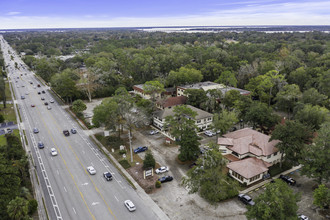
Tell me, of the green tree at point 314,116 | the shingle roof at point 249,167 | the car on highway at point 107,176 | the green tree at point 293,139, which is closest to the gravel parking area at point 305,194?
the shingle roof at point 249,167

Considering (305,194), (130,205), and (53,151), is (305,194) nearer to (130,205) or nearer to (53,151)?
(130,205)

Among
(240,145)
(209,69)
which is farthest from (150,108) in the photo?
(209,69)

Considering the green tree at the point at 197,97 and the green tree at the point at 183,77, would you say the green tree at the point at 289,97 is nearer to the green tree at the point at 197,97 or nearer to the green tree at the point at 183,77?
the green tree at the point at 197,97

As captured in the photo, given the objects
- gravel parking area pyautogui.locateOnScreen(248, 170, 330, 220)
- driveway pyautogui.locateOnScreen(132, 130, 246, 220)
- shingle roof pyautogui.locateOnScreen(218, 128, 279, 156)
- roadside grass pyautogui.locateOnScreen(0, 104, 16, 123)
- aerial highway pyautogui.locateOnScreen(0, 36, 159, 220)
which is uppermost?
shingle roof pyautogui.locateOnScreen(218, 128, 279, 156)

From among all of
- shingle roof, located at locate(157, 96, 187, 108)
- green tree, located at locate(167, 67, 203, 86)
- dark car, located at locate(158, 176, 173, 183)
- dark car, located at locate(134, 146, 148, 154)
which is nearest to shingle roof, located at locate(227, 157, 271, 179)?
dark car, located at locate(158, 176, 173, 183)

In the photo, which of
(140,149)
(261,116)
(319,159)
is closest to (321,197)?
(319,159)

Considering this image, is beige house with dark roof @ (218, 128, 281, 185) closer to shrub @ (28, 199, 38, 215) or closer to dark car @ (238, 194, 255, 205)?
dark car @ (238, 194, 255, 205)
